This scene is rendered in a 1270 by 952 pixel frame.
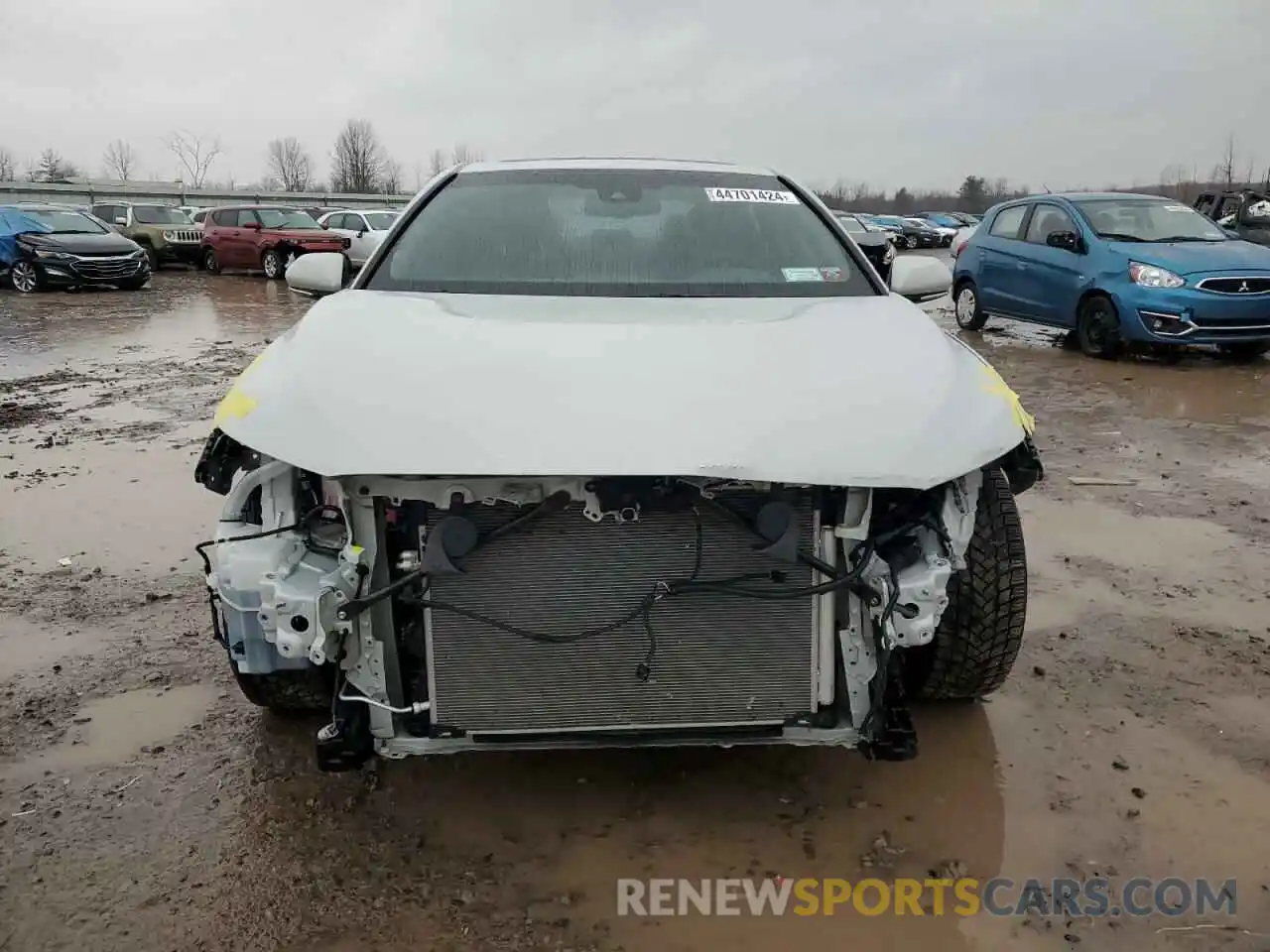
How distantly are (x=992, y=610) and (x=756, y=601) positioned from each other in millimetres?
732

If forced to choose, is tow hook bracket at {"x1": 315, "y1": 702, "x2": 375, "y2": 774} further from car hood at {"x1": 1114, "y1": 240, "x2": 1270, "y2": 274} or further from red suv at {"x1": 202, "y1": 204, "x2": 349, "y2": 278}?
red suv at {"x1": 202, "y1": 204, "x2": 349, "y2": 278}

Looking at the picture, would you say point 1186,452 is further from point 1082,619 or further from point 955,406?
point 955,406

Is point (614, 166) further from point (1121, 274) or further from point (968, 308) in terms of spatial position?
point (968, 308)

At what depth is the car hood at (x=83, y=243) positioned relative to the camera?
632 inches

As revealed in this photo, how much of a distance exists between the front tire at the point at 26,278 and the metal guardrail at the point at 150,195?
912 inches

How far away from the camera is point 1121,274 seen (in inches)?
349

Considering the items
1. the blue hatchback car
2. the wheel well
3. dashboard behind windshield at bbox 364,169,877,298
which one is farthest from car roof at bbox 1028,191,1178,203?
dashboard behind windshield at bbox 364,169,877,298

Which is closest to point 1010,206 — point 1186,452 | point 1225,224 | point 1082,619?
point 1186,452

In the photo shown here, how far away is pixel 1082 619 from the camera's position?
3.69 m

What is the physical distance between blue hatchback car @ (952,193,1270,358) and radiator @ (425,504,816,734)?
307 inches

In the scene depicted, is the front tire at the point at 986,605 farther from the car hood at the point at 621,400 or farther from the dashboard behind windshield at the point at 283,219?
the dashboard behind windshield at the point at 283,219

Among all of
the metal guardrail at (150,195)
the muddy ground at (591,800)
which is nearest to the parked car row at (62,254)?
the muddy ground at (591,800)

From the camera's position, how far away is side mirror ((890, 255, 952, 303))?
142 inches

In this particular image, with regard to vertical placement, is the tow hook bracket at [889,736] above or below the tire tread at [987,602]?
below
